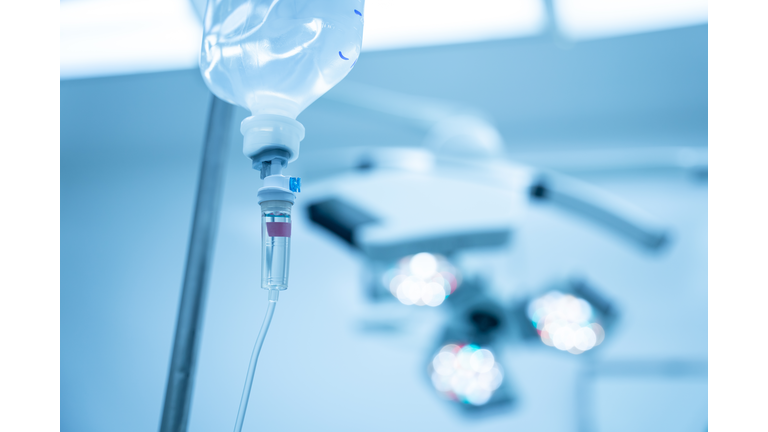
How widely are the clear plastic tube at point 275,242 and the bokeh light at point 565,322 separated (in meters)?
0.93

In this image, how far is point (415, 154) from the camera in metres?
0.99

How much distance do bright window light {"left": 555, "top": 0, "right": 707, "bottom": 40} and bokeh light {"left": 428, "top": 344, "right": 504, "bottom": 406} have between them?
950 mm

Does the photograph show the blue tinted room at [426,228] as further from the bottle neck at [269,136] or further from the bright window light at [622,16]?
the bottle neck at [269,136]

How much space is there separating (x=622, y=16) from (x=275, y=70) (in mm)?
1685

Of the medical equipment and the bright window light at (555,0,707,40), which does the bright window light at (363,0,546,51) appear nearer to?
the bright window light at (555,0,707,40)

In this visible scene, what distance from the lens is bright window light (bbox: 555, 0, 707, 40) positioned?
150cm

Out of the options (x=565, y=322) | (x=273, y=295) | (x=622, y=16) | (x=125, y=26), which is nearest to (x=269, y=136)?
(x=273, y=295)

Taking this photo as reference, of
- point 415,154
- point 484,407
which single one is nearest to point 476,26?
point 415,154

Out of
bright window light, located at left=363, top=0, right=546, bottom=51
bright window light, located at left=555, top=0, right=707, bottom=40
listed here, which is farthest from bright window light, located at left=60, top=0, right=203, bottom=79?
bright window light, located at left=555, top=0, right=707, bottom=40

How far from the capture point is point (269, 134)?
13.4 inches

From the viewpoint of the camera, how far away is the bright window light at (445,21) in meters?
1.48
